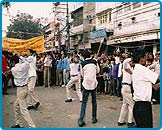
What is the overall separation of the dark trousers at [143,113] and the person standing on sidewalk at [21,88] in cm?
256

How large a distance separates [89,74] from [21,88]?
62.9 inches

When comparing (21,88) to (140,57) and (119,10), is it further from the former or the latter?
(119,10)

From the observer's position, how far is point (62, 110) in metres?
8.26

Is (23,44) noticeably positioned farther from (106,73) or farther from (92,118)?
(92,118)

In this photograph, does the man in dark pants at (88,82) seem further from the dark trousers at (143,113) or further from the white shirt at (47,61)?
the white shirt at (47,61)

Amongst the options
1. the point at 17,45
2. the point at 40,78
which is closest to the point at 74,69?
the point at 17,45

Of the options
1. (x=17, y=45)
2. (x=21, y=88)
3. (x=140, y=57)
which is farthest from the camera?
(x=17, y=45)

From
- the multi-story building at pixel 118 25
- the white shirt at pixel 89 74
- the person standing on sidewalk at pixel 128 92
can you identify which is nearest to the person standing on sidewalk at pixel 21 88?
the white shirt at pixel 89 74

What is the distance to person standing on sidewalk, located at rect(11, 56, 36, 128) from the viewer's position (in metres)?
6.18

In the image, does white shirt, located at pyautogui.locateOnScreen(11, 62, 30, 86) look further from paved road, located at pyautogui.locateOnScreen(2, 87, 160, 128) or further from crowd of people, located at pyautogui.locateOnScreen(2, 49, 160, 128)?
paved road, located at pyautogui.locateOnScreen(2, 87, 160, 128)

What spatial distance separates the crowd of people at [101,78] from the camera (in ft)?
14.9

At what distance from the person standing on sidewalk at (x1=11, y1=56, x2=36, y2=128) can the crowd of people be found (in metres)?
0.02

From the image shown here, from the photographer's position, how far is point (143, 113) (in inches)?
177

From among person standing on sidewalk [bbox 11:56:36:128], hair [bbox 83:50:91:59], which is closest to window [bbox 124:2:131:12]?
hair [bbox 83:50:91:59]
